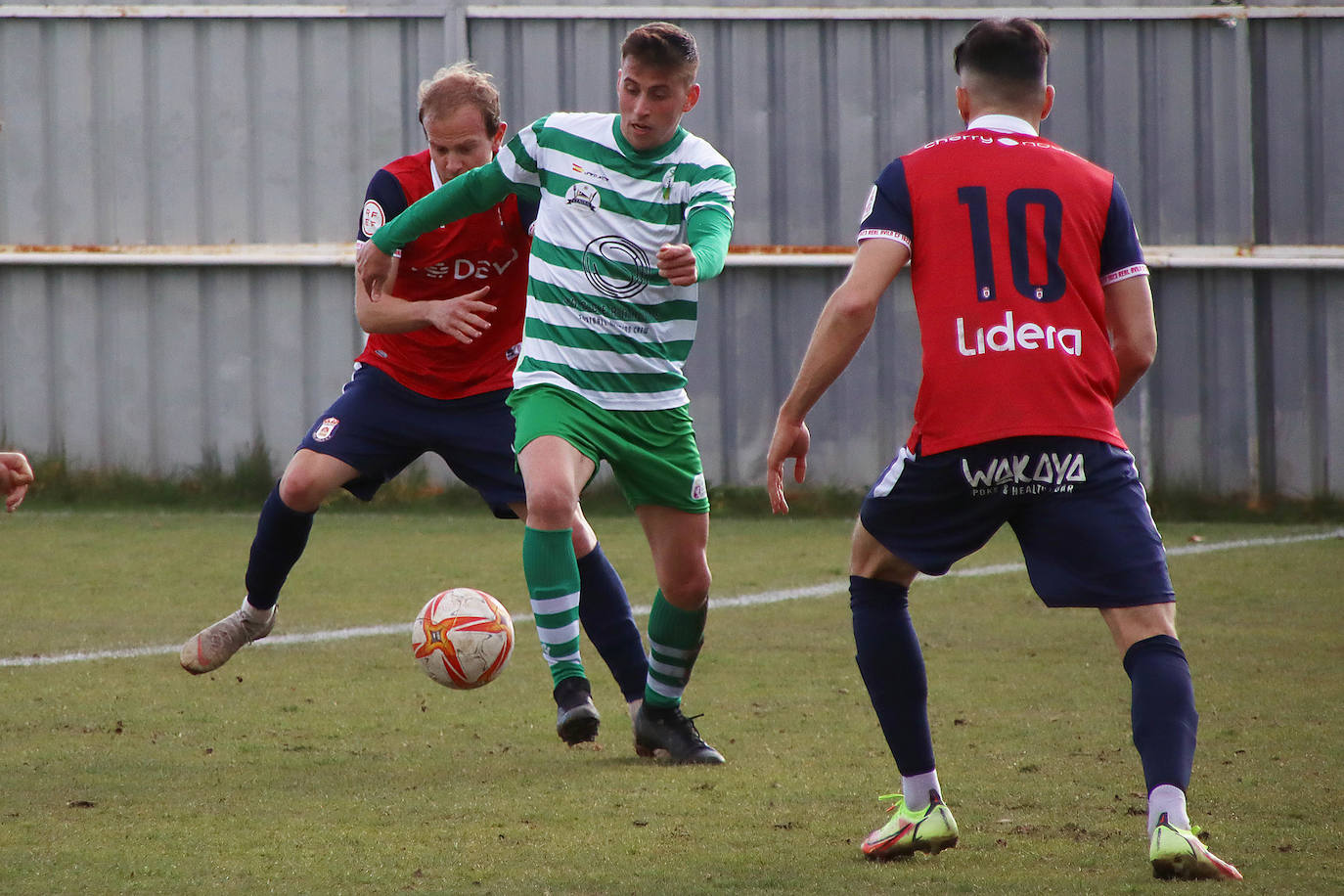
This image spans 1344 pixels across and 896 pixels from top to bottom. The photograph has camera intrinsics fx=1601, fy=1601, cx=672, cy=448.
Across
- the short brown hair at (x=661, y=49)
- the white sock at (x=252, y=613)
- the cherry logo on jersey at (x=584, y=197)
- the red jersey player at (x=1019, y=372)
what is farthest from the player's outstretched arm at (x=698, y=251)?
the white sock at (x=252, y=613)

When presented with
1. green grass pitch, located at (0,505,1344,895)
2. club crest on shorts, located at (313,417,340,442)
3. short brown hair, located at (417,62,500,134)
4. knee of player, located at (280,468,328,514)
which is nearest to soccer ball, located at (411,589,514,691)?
green grass pitch, located at (0,505,1344,895)

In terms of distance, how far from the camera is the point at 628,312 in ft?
15.0

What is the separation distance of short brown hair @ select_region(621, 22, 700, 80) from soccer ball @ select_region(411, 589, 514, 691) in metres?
1.69

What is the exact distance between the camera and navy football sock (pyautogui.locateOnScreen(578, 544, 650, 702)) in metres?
4.85


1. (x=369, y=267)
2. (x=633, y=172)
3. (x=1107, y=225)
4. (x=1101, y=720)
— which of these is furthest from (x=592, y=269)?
(x=1101, y=720)

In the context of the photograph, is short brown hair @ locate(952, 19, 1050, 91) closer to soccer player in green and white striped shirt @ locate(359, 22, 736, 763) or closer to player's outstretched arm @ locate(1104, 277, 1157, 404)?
player's outstretched arm @ locate(1104, 277, 1157, 404)

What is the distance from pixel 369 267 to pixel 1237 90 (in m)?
8.01

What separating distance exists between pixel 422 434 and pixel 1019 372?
2471 mm

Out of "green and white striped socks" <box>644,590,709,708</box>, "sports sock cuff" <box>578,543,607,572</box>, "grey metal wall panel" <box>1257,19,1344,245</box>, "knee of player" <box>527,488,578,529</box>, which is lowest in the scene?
"green and white striped socks" <box>644,590,709,708</box>

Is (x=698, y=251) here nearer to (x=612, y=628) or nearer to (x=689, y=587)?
(x=689, y=587)

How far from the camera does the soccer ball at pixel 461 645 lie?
4.66 meters

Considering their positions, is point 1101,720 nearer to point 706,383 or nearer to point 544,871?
point 544,871

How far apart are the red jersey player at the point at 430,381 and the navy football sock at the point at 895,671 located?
155cm

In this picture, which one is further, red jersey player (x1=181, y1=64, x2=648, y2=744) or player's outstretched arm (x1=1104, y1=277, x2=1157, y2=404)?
red jersey player (x1=181, y1=64, x2=648, y2=744)
